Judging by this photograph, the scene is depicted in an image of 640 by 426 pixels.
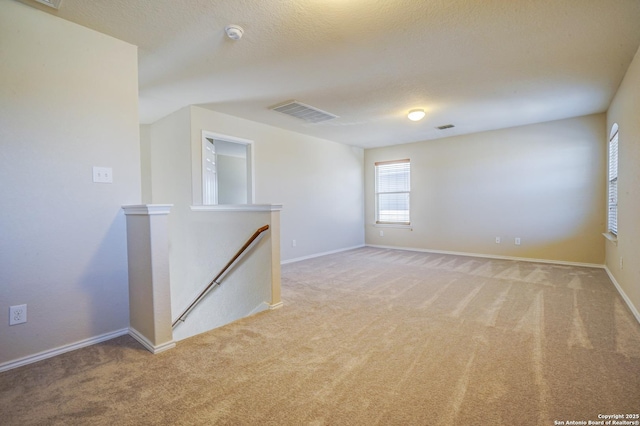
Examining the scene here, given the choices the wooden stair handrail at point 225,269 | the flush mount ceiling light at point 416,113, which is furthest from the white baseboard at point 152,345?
the flush mount ceiling light at point 416,113

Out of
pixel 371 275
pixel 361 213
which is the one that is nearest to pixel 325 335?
pixel 371 275

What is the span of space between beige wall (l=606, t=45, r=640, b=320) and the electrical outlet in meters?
4.86

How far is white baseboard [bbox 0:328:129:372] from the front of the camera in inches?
76.2

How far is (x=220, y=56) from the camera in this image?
8.91ft

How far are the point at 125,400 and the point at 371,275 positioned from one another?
3260 millimetres

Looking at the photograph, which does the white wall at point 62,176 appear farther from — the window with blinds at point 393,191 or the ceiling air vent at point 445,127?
the window with blinds at point 393,191

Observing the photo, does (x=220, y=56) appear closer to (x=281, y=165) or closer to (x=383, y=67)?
(x=383, y=67)

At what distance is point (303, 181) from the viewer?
Result: 5.70 m

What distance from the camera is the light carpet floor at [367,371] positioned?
1.48 m

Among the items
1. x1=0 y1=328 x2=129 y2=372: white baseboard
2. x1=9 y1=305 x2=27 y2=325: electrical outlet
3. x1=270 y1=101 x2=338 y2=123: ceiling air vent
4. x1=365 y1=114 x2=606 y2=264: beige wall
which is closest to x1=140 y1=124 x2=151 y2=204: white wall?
x1=270 y1=101 x2=338 y2=123: ceiling air vent

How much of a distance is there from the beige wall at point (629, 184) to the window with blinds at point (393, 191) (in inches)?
138

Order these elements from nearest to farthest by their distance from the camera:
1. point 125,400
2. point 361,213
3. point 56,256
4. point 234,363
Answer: point 125,400 < point 234,363 < point 56,256 < point 361,213

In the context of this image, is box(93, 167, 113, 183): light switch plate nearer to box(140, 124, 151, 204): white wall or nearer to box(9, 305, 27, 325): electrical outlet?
box(9, 305, 27, 325): electrical outlet

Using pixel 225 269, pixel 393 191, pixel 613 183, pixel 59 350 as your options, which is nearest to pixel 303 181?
pixel 393 191
